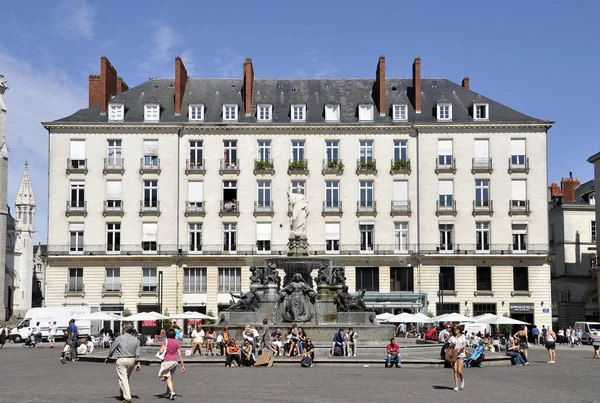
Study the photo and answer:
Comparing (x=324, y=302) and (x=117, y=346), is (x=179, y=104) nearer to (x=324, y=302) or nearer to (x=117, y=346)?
(x=324, y=302)

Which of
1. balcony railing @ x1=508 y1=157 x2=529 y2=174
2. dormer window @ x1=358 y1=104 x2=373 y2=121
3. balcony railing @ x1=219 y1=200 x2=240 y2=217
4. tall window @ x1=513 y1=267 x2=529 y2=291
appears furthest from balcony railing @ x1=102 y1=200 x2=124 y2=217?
tall window @ x1=513 y1=267 x2=529 y2=291

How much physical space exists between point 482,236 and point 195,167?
2205 cm

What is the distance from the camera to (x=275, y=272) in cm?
3909

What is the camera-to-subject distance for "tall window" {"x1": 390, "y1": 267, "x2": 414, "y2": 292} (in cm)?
6469

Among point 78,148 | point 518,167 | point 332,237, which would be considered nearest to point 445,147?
point 518,167

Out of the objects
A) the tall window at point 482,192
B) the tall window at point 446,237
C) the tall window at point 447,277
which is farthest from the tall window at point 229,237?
the tall window at point 482,192

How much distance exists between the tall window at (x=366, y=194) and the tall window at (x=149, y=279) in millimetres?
16321

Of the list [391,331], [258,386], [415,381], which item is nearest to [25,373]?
[258,386]

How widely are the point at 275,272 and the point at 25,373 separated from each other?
44.0ft

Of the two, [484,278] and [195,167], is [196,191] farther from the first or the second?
[484,278]

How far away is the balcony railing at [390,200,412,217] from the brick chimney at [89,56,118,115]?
76.0ft

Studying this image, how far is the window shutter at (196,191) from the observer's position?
65.8m

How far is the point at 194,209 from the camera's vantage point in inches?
2584

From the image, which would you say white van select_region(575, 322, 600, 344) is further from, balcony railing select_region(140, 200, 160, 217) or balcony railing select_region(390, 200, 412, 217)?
balcony railing select_region(140, 200, 160, 217)
